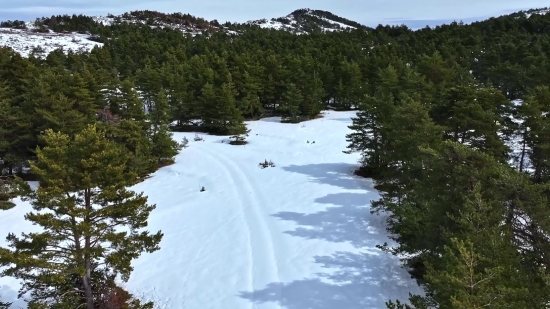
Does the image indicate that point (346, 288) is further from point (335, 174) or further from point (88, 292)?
point (335, 174)

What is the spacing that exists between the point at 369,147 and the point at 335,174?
3.84m

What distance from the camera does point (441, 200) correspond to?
447 inches

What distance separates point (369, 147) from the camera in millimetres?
24688

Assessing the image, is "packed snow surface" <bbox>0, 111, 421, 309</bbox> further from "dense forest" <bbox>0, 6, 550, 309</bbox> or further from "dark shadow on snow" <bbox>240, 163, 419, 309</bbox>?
"dense forest" <bbox>0, 6, 550, 309</bbox>

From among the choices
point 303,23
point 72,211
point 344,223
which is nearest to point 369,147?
point 344,223

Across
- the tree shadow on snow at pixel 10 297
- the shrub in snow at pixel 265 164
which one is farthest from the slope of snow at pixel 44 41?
the tree shadow on snow at pixel 10 297

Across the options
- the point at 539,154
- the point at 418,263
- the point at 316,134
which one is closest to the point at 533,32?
the point at 316,134

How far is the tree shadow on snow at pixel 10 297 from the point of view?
49.1 feet

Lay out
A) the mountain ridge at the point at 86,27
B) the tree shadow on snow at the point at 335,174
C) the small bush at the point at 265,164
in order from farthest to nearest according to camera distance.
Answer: the mountain ridge at the point at 86,27
the small bush at the point at 265,164
the tree shadow on snow at the point at 335,174

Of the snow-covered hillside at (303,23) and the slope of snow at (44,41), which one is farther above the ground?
the snow-covered hillside at (303,23)

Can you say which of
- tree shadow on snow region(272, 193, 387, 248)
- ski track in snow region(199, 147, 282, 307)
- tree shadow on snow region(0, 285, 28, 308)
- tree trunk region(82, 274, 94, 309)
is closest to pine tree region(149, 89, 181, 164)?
ski track in snow region(199, 147, 282, 307)

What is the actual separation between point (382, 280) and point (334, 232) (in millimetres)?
4172

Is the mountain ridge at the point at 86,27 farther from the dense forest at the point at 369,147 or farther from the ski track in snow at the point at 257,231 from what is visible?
the ski track in snow at the point at 257,231

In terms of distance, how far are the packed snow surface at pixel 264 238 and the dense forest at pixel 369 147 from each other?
1546mm
